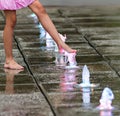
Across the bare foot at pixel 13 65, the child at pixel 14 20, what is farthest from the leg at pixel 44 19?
the bare foot at pixel 13 65

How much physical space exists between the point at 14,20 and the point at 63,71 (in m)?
1.04

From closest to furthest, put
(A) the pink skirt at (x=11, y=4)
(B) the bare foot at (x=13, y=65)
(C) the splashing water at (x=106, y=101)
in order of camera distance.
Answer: (C) the splashing water at (x=106, y=101), (A) the pink skirt at (x=11, y=4), (B) the bare foot at (x=13, y=65)

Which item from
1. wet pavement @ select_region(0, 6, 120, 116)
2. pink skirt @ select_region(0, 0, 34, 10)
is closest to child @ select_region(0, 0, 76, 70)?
pink skirt @ select_region(0, 0, 34, 10)

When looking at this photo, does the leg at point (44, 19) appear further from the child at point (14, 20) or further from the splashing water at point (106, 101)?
the splashing water at point (106, 101)

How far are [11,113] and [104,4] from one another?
9045 mm

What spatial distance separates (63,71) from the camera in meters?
9.24

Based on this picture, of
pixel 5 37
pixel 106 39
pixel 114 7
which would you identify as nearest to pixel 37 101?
pixel 5 37

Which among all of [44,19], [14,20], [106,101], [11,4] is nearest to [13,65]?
[14,20]

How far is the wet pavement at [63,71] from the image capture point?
7398mm

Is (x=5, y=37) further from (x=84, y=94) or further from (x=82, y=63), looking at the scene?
(x=84, y=94)

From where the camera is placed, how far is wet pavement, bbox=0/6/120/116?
740cm

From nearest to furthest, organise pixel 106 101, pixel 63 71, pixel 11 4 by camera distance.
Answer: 1. pixel 106 101
2. pixel 11 4
3. pixel 63 71

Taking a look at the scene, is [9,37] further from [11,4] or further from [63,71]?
[63,71]

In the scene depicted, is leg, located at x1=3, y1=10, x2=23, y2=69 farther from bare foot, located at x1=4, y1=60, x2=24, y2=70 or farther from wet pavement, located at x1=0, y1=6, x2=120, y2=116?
wet pavement, located at x1=0, y1=6, x2=120, y2=116
